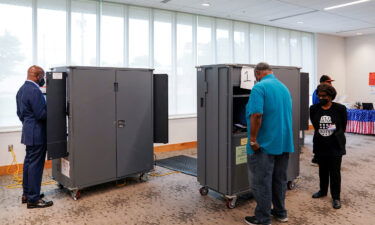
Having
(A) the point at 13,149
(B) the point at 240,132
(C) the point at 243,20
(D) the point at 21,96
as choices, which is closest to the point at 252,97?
(B) the point at 240,132

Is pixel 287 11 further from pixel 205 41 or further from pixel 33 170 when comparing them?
pixel 33 170

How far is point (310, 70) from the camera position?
8.43 metres

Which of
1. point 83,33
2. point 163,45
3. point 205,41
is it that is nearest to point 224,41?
point 205,41

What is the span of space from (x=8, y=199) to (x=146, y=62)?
10.3 feet

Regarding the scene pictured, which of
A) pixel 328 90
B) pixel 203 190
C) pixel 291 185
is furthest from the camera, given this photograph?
pixel 291 185

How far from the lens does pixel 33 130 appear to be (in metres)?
3.16

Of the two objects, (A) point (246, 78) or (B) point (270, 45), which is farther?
(B) point (270, 45)

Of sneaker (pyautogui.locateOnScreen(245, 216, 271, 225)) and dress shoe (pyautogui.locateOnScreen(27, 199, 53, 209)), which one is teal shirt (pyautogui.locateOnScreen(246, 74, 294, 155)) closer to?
sneaker (pyautogui.locateOnScreen(245, 216, 271, 225))

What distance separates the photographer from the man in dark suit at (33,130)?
3129 mm

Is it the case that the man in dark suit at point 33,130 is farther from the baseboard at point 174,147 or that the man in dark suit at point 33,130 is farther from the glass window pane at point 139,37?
the baseboard at point 174,147

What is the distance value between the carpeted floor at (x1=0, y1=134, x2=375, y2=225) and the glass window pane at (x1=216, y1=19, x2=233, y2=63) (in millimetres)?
3166

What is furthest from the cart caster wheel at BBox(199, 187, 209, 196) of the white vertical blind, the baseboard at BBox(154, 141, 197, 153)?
the white vertical blind

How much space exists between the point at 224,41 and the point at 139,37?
1.96 meters

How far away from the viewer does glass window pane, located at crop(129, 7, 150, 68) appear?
17.8 feet
